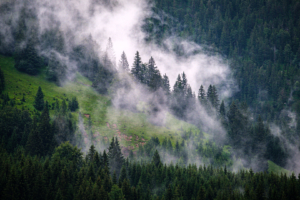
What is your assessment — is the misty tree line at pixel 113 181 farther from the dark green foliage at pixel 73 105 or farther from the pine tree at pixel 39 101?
the dark green foliage at pixel 73 105

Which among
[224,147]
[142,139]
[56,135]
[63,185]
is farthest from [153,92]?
[63,185]

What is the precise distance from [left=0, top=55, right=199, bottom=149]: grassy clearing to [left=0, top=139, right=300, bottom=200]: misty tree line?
1076 inches

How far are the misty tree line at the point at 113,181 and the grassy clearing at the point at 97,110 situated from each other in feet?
89.7

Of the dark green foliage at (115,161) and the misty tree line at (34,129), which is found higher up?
the misty tree line at (34,129)

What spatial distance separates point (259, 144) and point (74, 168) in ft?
349

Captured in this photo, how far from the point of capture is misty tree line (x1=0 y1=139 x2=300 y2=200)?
242 ft

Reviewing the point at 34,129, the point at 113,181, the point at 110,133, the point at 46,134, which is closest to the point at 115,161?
the point at 113,181

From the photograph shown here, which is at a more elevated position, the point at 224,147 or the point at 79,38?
the point at 79,38

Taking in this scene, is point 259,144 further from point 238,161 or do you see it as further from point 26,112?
point 26,112

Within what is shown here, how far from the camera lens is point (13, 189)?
229 ft

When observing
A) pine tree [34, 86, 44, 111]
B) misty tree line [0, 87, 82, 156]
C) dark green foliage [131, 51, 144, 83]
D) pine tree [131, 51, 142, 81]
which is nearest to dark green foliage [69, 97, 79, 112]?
misty tree line [0, 87, 82, 156]

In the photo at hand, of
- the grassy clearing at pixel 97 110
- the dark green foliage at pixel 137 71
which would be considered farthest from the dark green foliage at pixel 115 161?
the dark green foliage at pixel 137 71

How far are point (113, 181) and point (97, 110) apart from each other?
203ft

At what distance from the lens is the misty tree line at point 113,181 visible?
242ft
